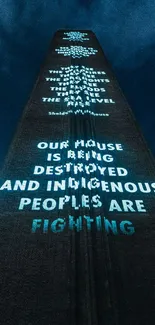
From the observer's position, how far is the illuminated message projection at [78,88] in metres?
13.5

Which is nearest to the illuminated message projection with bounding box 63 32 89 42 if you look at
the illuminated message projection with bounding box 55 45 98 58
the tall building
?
the illuminated message projection with bounding box 55 45 98 58

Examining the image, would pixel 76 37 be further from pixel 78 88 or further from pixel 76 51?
pixel 78 88

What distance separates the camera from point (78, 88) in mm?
14992

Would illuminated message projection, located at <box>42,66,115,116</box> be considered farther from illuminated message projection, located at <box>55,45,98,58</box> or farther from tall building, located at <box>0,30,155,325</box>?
illuminated message projection, located at <box>55,45,98,58</box>

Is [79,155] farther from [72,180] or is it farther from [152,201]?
[152,201]

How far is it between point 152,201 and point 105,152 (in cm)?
307

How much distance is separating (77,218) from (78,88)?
9621 millimetres

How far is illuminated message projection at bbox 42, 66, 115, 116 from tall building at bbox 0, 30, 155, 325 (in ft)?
0.40

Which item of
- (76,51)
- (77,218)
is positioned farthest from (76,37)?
(77,218)

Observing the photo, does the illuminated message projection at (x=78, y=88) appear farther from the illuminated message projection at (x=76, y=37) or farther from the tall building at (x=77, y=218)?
the illuminated message projection at (x=76, y=37)

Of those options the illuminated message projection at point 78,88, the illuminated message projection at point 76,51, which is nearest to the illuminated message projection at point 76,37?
the illuminated message projection at point 76,51

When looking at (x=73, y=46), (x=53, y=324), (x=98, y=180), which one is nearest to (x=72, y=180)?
(x=98, y=180)

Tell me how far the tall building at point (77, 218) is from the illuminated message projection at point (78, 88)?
0.12m

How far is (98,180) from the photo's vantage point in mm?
8984
